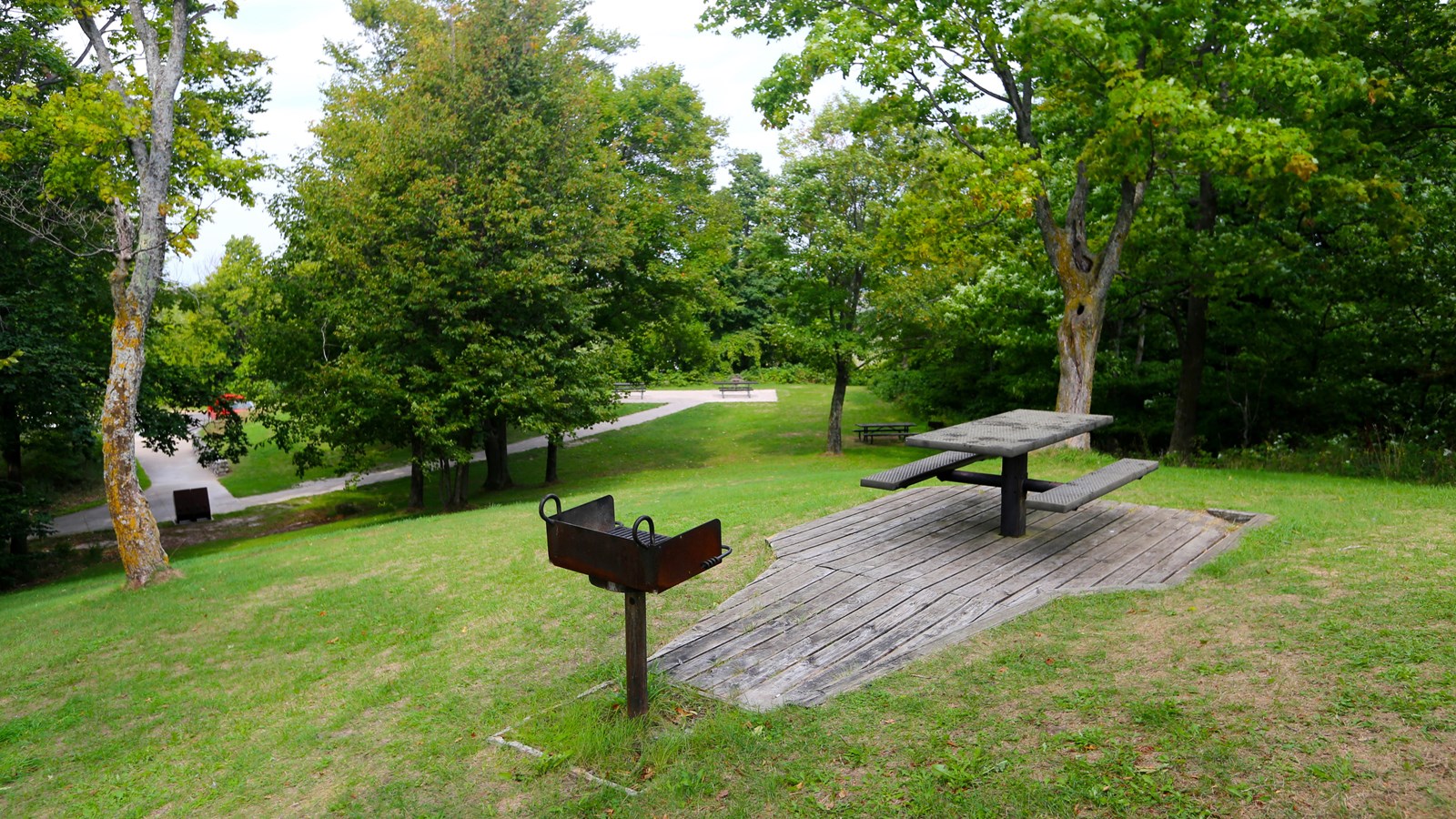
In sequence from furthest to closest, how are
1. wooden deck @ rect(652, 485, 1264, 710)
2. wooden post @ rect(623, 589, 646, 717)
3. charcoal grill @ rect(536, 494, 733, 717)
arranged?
1. wooden deck @ rect(652, 485, 1264, 710)
2. wooden post @ rect(623, 589, 646, 717)
3. charcoal grill @ rect(536, 494, 733, 717)

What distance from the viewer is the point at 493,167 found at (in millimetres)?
18078

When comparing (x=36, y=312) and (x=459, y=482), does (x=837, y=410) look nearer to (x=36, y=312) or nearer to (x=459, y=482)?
(x=459, y=482)

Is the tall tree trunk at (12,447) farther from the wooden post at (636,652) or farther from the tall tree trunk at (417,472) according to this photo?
the wooden post at (636,652)

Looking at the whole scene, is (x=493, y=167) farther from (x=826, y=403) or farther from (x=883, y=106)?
(x=826, y=403)

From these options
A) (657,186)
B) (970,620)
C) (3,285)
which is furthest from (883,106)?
(3,285)

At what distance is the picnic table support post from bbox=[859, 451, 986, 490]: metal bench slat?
12.5 inches

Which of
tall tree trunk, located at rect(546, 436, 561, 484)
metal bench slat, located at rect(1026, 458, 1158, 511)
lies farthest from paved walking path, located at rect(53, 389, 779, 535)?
metal bench slat, located at rect(1026, 458, 1158, 511)

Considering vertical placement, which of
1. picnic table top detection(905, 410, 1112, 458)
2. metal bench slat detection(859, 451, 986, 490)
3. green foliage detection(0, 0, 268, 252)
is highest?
green foliage detection(0, 0, 268, 252)

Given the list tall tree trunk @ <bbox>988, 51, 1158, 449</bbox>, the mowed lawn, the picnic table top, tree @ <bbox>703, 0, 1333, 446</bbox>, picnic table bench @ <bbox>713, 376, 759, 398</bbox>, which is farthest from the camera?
picnic table bench @ <bbox>713, 376, 759, 398</bbox>

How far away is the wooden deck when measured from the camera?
17.3 ft

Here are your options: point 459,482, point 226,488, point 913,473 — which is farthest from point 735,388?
point 913,473

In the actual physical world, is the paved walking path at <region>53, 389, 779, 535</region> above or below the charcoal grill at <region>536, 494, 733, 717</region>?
below

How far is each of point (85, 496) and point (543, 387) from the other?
57.0 feet

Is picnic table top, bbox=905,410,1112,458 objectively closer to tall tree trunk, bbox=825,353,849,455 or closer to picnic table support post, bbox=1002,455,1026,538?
picnic table support post, bbox=1002,455,1026,538
